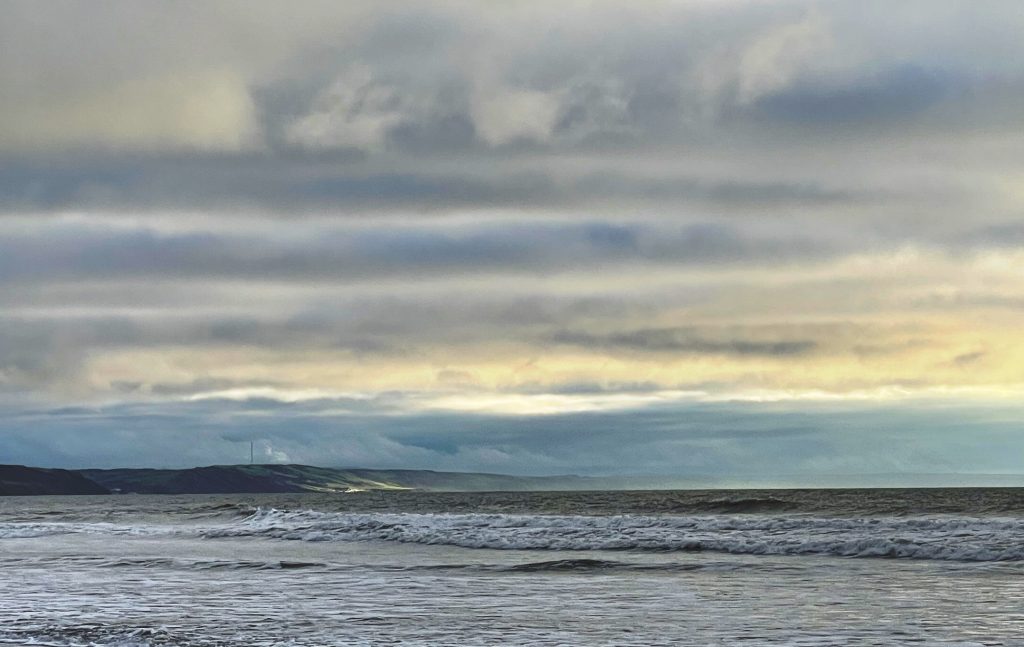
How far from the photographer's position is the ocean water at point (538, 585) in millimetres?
17438

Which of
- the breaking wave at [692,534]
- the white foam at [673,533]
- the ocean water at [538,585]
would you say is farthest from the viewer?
the white foam at [673,533]

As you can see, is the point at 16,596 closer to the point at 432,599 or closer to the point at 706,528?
the point at 432,599

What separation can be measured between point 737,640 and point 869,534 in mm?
24570

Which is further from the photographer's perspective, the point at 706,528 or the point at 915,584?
the point at 706,528

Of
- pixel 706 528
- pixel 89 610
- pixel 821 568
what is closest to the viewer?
pixel 89 610

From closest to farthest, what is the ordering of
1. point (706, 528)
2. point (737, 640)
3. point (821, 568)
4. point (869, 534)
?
point (737, 640), point (821, 568), point (869, 534), point (706, 528)

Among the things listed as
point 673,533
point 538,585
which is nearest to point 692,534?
point 673,533

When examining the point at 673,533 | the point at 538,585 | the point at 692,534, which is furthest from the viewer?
the point at 673,533

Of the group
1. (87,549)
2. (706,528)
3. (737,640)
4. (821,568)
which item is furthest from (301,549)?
(737,640)

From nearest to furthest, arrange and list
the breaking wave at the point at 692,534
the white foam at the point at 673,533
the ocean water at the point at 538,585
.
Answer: the ocean water at the point at 538,585 → the breaking wave at the point at 692,534 → the white foam at the point at 673,533

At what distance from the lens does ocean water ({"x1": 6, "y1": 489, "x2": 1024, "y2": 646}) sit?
17.4m

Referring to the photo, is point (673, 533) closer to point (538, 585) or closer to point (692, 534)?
point (692, 534)

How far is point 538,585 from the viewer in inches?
991

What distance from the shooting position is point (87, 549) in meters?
39.8
